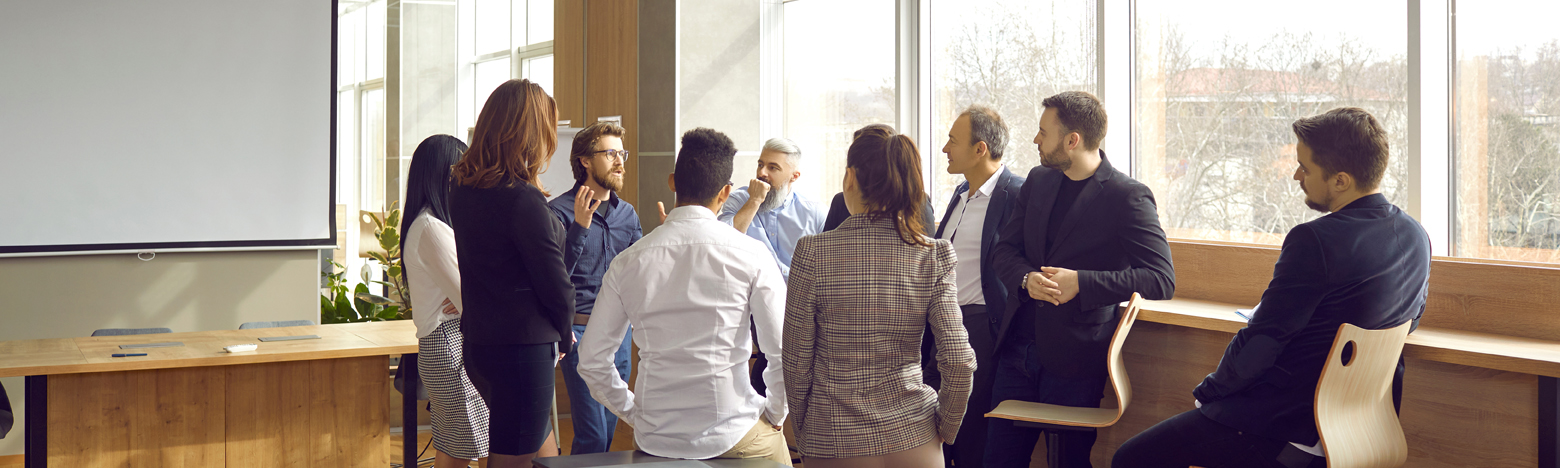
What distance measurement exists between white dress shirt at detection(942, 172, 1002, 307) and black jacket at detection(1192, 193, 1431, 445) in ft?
2.97

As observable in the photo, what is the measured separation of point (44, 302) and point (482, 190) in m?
3.50

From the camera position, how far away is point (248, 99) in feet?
15.9

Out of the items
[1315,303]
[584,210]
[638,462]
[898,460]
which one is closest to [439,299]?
[584,210]

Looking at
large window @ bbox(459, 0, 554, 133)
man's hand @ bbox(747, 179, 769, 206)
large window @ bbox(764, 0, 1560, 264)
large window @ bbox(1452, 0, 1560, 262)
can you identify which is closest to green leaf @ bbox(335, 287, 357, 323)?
large window @ bbox(459, 0, 554, 133)

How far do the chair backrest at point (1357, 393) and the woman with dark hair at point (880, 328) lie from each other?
0.82 metres

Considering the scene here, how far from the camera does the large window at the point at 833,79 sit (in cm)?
493

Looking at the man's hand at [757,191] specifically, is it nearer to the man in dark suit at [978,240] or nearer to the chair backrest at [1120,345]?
the man in dark suit at [978,240]

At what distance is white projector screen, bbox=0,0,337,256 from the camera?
4.42 m

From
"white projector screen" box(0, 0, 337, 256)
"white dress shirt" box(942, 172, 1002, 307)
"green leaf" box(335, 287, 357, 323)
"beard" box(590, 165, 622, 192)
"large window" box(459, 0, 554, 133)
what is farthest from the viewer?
"large window" box(459, 0, 554, 133)

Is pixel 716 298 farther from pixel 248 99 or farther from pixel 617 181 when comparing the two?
pixel 248 99

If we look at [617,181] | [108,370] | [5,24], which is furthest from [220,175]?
[617,181]

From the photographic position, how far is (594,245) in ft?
11.3

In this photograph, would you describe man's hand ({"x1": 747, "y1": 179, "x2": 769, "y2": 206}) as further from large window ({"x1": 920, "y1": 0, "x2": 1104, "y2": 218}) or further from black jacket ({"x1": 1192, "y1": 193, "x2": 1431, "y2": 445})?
black jacket ({"x1": 1192, "y1": 193, "x2": 1431, "y2": 445})

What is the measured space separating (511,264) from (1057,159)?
1521 millimetres
